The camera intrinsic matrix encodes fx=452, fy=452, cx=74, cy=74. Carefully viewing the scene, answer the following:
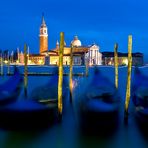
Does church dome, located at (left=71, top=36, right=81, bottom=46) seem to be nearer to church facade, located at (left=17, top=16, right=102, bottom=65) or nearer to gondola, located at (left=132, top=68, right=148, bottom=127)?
church facade, located at (left=17, top=16, right=102, bottom=65)

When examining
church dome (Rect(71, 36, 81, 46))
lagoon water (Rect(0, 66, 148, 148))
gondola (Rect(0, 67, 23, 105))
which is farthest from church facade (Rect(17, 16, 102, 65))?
lagoon water (Rect(0, 66, 148, 148))

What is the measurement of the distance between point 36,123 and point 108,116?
1.66 meters

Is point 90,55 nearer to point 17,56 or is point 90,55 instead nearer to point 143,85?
point 17,56

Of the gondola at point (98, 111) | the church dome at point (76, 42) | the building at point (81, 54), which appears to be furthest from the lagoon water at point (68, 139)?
the church dome at point (76, 42)

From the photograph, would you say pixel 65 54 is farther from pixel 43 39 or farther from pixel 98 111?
pixel 98 111

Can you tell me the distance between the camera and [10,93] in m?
12.3

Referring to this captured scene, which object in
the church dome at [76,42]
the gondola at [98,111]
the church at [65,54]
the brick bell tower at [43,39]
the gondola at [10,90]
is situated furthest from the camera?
the church dome at [76,42]

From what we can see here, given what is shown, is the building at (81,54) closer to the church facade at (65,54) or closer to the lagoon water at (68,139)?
the church facade at (65,54)

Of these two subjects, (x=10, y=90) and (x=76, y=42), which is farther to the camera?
(x=76, y=42)

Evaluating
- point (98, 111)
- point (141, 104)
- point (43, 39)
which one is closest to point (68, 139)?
point (98, 111)

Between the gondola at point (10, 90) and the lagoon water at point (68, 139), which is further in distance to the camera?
the gondola at point (10, 90)

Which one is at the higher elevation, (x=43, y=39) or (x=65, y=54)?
(x=43, y=39)

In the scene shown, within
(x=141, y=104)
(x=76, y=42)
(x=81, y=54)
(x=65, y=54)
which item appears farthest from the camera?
(x=76, y=42)

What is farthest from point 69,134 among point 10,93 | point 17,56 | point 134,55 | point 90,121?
point 134,55
